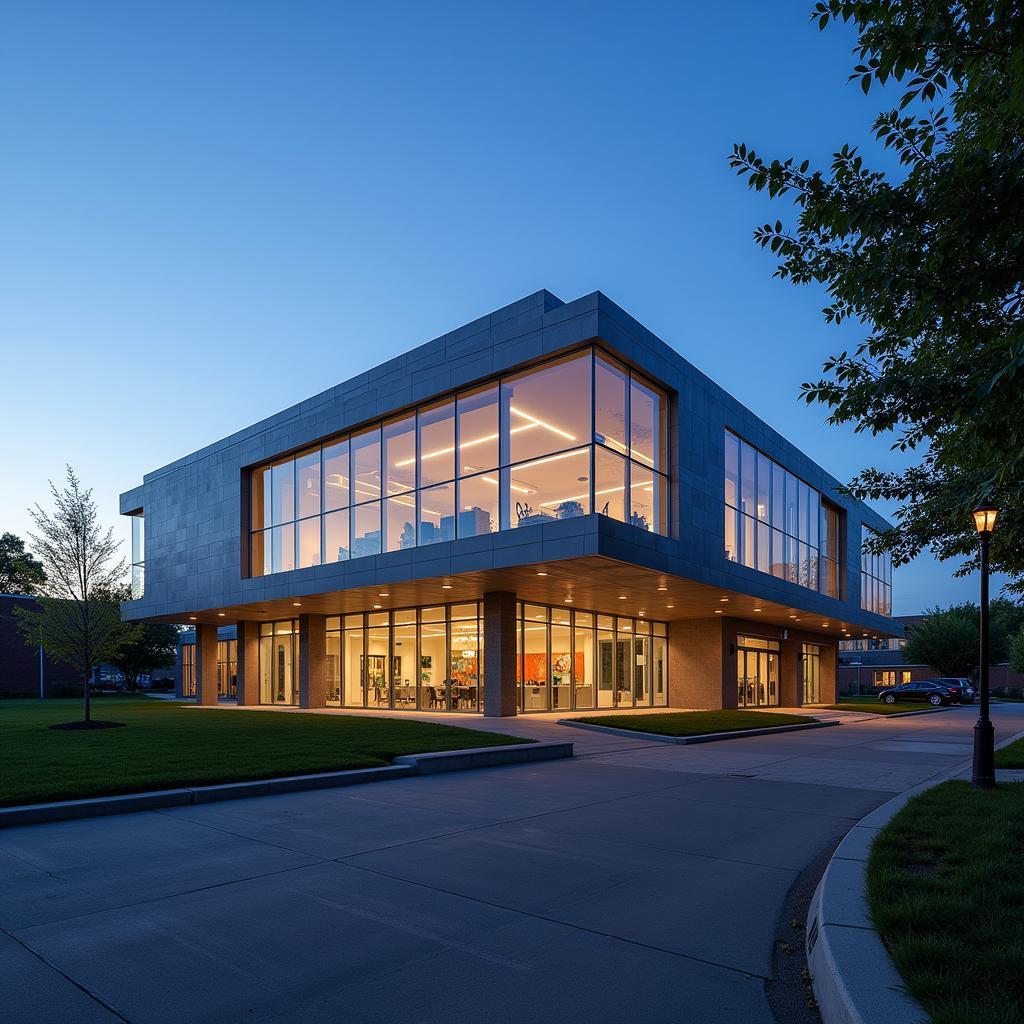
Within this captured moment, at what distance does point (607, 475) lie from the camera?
22078mm

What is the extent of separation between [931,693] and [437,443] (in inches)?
1542

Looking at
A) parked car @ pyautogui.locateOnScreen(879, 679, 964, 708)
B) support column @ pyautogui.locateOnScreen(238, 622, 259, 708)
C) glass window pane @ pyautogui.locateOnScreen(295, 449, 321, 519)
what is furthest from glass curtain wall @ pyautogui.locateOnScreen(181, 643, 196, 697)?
parked car @ pyautogui.locateOnScreen(879, 679, 964, 708)

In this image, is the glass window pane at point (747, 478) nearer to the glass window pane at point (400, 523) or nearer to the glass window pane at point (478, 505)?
the glass window pane at point (478, 505)

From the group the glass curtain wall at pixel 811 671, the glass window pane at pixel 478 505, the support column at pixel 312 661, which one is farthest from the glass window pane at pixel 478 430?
the glass curtain wall at pixel 811 671

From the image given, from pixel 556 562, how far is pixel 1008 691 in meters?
80.6

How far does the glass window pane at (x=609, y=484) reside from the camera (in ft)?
70.7

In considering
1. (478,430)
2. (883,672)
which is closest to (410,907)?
(478,430)

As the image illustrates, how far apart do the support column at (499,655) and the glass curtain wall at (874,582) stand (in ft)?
89.3

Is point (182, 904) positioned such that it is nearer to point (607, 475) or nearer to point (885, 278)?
point (885, 278)

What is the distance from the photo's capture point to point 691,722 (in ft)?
77.6

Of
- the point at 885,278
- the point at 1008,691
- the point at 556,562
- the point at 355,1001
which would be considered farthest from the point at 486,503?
the point at 1008,691

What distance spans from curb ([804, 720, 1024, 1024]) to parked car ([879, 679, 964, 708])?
4822cm

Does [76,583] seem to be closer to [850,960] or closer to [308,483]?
[308,483]

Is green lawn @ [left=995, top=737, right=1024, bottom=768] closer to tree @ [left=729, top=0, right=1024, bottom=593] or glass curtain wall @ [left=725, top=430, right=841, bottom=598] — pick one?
tree @ [left=729, top=0, right=1024, bottom=593]
